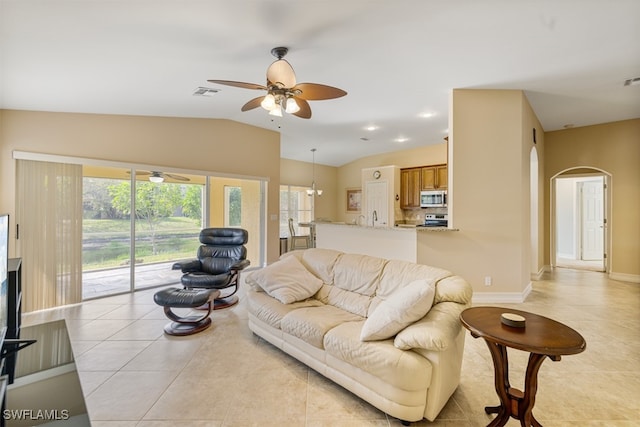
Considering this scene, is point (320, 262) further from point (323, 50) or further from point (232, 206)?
point (232, 206)

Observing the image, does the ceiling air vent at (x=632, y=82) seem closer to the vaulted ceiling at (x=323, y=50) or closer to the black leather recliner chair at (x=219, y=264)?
the vaulted ceiling at (x=323, y=50)

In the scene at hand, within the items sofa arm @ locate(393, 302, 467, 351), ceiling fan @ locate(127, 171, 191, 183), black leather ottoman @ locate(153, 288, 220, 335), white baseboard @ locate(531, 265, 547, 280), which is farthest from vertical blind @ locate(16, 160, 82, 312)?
white baseboard @ locate(531, 265, 547, 280)

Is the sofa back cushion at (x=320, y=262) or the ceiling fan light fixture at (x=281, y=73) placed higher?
the ceiling fan light fixture at (x=281, y=73)

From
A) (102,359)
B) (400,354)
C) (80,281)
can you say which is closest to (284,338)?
(400,354)

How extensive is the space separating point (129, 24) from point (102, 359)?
2877 millimetres

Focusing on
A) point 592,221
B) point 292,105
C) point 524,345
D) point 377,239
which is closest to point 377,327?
point 524,345

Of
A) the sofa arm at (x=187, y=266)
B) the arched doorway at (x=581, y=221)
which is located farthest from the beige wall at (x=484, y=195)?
the arched doorway at (x=581, y=221)

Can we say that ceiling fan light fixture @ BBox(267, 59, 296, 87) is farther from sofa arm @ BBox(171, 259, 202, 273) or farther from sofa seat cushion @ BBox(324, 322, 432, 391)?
sofa arm @ BBox(171, 259, 202, 273)

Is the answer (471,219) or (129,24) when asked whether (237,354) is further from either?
(471,219)

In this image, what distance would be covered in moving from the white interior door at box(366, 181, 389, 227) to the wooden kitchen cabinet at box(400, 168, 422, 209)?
0.42 metres

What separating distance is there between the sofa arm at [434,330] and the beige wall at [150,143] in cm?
451

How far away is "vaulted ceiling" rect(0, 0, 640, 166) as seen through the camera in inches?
87.3

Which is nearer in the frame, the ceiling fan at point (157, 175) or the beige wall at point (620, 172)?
the ceiling fan at point (157, 175)

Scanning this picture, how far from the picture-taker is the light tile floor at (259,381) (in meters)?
1.83
